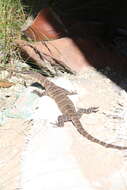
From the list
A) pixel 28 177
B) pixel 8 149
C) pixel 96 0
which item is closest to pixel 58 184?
pixel 28 177

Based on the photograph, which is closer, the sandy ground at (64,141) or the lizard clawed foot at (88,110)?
the sandy ground at (64,141)

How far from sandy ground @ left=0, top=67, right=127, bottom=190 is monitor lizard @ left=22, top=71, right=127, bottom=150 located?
0.20ft

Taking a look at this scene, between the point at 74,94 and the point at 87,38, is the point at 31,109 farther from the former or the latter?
the point at 87,38

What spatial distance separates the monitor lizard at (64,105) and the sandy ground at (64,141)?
0.06 meters

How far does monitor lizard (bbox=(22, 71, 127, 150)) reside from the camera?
562 cm

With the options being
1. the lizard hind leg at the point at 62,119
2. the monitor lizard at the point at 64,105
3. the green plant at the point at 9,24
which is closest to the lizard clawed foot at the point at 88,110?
the monitor lizard at the point at 64,105

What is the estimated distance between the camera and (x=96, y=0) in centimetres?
805

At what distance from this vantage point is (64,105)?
629 cm

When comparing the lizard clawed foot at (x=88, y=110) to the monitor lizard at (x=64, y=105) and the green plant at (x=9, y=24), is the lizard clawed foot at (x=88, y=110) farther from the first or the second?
the green plant at (x=9, y=24)

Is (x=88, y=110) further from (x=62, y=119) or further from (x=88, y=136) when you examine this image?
(x=88, y=136)

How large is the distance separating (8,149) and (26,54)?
6.76 ft

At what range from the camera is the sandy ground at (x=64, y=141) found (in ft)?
16.2

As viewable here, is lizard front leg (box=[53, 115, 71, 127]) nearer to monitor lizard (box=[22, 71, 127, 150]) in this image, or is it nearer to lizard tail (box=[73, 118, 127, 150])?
monitor lizard (box=[22, 71, 127, 150])

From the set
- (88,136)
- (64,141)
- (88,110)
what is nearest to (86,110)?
(88,110)
